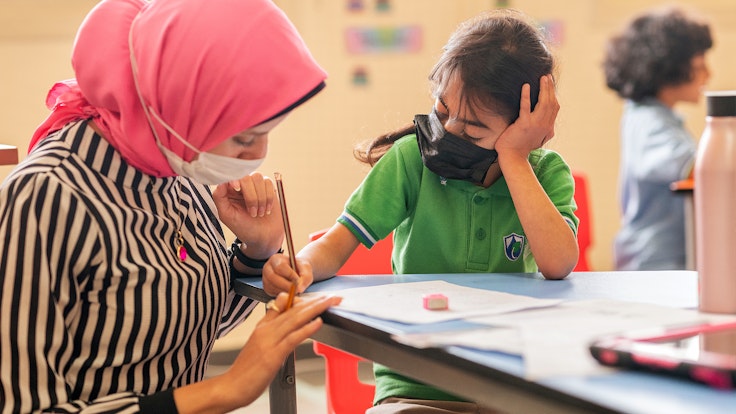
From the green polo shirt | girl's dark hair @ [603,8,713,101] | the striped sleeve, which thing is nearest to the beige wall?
girl's dark hair @ [603,8,713,101]

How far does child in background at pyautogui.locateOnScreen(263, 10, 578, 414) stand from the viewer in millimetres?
1386

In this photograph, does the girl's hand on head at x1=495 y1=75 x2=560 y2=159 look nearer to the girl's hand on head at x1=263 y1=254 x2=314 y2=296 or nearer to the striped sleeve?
the girl's hand on head at x1=263 y1=254 x2=314 y2=296

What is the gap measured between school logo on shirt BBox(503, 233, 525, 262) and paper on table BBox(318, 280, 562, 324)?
0.84ft

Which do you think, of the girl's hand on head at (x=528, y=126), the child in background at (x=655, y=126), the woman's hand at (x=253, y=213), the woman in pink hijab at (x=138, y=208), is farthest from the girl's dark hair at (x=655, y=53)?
the woman in pink hijab at (x=138, y=208)

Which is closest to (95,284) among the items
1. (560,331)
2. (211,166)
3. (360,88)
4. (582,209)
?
(211,166)

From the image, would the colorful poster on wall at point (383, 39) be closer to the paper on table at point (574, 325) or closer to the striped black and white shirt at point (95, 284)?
the striped black and white shirt at point (95, 284)

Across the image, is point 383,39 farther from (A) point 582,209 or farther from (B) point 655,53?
(A) point 582,209

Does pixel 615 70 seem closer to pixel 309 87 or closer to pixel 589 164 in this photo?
pixel 589 164

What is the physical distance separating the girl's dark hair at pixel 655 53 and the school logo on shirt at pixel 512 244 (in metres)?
1.91

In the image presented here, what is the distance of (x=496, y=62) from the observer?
143cm

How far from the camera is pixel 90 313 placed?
42.1 inches

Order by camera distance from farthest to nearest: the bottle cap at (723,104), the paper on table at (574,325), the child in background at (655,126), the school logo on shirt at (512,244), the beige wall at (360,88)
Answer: the child in background at (655,126) < the beige wall at (360,88) < the school logo on shirt at (512,244) < the bottle cap at (723,104) < the paper on table at (574,325)

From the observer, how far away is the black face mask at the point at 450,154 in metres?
1.42

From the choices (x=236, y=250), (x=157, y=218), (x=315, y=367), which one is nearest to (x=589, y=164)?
(x=315, y=367)
